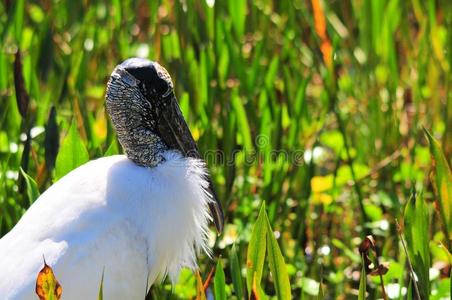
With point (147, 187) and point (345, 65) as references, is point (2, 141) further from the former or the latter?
point (345, 65)

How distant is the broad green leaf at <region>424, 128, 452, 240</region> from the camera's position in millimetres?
2342

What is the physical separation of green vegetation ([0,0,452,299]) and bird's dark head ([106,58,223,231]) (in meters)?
0.09

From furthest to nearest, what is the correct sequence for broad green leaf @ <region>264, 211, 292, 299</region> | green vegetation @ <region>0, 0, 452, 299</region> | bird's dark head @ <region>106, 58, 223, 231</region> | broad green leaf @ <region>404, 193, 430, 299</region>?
green vegetation @ <region>0, 0, 452, 299</region>, bird's dark head @ <region>106, 58, 223, 231</region>, broad green leaf @ <region>404, 193, 430, 299</region>, broad green leaf @ <region>264, 211, 292, 299</region>

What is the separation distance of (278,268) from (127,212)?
1.54 ft

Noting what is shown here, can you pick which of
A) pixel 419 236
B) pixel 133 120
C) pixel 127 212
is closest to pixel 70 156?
pixel 133 120

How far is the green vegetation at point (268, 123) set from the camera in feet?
9.80

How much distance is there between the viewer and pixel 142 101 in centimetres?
263

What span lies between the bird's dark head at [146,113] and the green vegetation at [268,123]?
0.09 m

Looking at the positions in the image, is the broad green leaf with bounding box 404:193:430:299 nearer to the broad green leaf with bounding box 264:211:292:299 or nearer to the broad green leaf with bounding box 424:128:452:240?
the broad green leaf with bounding box 424:128:452:240

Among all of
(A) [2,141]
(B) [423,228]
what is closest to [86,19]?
(A) [2,141]

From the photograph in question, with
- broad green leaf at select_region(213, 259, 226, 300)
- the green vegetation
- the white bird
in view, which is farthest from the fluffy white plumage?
broad green leaf at select_region(213, 259, 226, 300)

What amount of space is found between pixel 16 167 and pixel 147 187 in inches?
24.6

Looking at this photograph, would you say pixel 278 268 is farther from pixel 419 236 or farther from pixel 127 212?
pixel 127 212

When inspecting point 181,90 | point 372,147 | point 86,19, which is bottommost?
point 372,147
